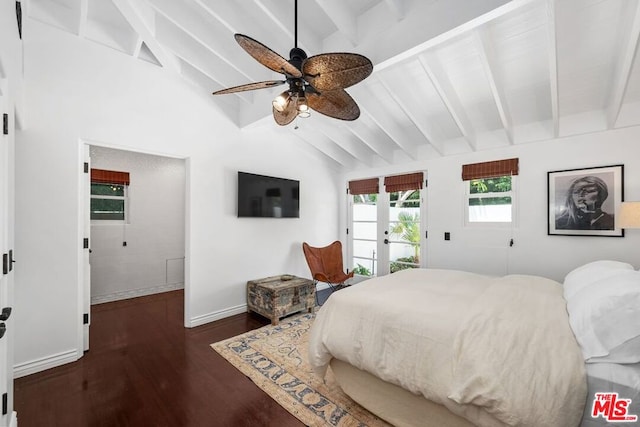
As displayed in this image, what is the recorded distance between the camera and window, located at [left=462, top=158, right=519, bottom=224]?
3.50 m

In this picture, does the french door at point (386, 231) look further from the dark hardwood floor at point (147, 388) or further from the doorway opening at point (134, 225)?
the doorway opening at point (134, 225)

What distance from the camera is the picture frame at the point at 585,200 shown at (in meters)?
2.86

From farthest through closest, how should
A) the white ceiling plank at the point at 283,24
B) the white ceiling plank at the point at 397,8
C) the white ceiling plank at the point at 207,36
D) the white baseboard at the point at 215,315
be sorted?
the white baseboard at the point at 215,315 → the white ceiling plank at the point at 207,36 → the white ceiling plank at the point at 283,24 → the white ceiling plank at the point at 397,8

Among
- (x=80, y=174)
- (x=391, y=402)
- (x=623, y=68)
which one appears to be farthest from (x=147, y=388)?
(x=623, y=68)

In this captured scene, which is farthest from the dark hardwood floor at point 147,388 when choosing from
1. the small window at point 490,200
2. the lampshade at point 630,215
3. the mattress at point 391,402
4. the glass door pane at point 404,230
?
the small window at point 490,200

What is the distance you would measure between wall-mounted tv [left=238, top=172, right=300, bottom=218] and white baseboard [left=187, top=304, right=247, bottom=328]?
126cm

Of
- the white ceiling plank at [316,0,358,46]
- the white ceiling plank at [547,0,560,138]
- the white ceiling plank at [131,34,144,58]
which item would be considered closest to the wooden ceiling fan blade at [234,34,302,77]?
the white ceiling plank at [316,0,358,46]

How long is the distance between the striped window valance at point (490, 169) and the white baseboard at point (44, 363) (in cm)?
481

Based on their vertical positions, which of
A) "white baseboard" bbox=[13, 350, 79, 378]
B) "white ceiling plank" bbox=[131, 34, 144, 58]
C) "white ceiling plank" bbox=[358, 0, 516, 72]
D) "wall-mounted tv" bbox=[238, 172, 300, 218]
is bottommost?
"white baseboard" bbox=[13, 350, 79, 378]

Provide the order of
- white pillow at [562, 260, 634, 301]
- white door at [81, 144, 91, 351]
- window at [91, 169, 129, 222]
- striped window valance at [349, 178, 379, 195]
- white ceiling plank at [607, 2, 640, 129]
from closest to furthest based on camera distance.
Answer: white pillow at [562, 260, 634, 301] < white ceiling plank at [607, 2, 640, 129] < white door at [81, 144, 91, 351] < window at [91, 169, 129, 222] < striped window valance at [349, 178, 379, 195]

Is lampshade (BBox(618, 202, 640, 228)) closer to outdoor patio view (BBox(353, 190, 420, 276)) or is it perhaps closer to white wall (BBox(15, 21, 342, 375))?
outdoor patio view (BBox(353, 190, 420, 276))

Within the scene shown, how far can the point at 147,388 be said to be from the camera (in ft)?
6.84

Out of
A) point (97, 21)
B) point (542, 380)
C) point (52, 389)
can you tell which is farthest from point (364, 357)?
point (97, 21)

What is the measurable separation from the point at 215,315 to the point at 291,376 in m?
1.65
